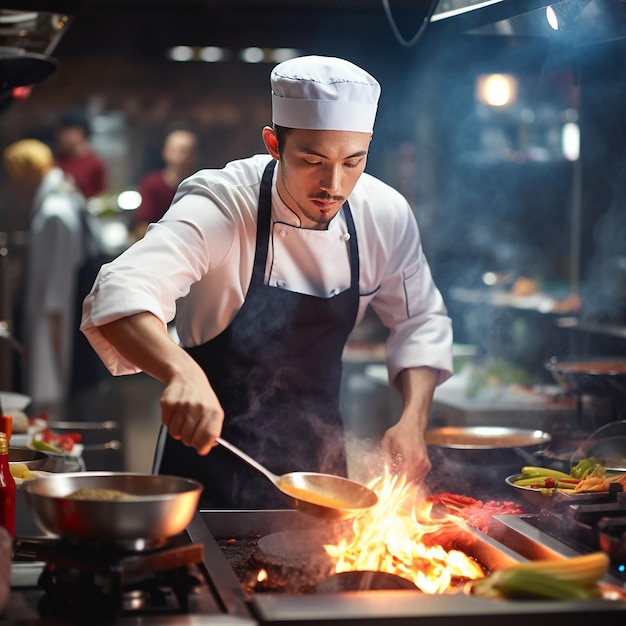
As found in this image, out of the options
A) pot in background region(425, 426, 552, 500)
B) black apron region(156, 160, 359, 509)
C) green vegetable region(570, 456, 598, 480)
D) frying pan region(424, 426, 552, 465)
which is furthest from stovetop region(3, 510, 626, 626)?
frying pan region(424, 426, 552, 465)

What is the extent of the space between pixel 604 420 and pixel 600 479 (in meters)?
1.36

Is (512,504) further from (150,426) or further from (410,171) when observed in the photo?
(410,171)

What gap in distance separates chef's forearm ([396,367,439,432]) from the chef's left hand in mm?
57

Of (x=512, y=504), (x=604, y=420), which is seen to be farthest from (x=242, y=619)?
(x=604, y=420)

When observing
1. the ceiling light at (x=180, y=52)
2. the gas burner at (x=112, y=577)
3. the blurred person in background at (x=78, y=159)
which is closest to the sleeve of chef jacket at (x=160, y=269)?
the gas burner at (x=112, y=577)

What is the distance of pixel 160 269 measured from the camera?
2332 mm

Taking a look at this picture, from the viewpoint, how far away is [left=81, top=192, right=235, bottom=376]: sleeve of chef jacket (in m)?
2.16

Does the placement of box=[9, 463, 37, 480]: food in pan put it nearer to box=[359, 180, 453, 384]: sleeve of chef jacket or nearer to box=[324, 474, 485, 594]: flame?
box=[324, 474, 485, 594]: flame

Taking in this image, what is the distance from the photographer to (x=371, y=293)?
2.96m

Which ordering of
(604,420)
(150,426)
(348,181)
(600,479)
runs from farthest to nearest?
1. (150,426)
2. (604,420)
3. (348,181)
4. (600,479)

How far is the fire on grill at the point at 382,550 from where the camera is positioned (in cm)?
189

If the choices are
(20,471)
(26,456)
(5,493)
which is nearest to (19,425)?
(26,456)

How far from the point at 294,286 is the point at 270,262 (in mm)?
107

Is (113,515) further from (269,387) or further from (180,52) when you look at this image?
(180,52)
